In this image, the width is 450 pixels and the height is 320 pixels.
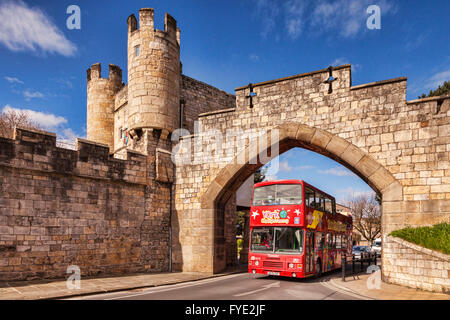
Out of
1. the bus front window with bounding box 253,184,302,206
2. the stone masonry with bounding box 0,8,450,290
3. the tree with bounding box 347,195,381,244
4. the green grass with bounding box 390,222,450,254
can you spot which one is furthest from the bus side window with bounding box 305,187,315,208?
the tree with bounding box 347,195,381,244

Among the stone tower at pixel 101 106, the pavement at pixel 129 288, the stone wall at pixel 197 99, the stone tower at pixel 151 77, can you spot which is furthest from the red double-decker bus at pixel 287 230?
the stone tower at pixel 101 106

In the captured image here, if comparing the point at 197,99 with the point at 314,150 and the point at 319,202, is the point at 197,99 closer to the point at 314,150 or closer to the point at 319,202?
the point at 314,150

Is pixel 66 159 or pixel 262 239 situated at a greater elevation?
pixel 66 159

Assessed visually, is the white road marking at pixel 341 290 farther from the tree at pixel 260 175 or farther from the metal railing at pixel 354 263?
the tree at pixel 260 175

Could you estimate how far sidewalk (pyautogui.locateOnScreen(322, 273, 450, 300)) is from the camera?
8617mm

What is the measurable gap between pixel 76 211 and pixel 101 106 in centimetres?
966

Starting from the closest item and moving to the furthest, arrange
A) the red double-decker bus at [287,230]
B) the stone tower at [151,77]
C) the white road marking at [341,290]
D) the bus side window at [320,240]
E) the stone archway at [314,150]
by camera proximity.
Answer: the white road marking at [341,290], the stone archway at [314,150], the red double-decker bus at [287,230], the bus side window at [320,240], the stone tower at [151,77]

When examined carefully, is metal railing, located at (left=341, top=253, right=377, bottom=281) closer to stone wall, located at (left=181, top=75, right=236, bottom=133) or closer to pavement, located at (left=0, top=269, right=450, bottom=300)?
pavement, located at (left=0, top=269, right=450, bottom=300)

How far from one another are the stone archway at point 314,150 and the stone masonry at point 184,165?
0.13 feet

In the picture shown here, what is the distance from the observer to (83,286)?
10.1 m

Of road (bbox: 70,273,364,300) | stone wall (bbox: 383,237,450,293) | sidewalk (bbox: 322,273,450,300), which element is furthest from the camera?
stone wall (bbox: 383,237,450,293)

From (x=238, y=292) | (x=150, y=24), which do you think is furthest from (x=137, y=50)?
(x=238, y=292)

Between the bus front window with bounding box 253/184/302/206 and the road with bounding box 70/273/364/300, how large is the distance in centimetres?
264

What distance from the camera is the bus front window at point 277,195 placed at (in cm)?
1178
